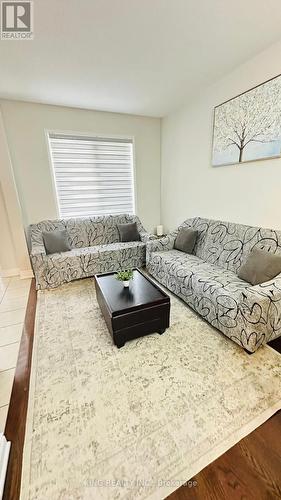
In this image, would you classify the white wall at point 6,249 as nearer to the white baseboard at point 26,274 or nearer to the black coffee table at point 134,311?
the white baseboard at point 26,274

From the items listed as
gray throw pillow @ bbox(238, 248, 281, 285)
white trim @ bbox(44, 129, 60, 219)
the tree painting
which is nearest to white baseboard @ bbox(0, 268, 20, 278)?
white trim @ bbox(44, 129, 60, 219)

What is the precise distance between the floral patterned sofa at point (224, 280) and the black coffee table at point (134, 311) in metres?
0.45

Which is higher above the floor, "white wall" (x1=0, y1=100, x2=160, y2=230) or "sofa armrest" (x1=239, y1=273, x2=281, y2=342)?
"white wall" (x1=0, y1=100, x2=160, y2=230)

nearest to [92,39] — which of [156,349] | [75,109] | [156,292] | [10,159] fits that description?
[75,109]

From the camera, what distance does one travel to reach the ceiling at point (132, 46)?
5.15 feet

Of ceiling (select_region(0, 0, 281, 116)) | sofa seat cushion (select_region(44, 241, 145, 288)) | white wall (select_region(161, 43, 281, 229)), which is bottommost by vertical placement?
sofa seat cushion (select_region(44, 241, 145, 288))

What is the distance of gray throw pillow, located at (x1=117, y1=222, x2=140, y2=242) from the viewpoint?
369 centimetres

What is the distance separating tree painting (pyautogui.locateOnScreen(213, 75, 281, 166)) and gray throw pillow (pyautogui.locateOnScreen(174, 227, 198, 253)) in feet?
→ 3.36

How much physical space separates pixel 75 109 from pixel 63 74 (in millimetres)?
1091

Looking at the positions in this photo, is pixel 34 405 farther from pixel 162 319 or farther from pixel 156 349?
pixel 162 319

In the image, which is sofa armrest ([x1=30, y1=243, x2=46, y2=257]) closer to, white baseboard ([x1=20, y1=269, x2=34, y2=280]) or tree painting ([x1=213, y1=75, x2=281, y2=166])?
white baseboard ([x1=20, y1=269, x2=34, y2=280])

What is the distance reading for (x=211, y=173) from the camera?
304cm

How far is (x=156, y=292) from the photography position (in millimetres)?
2080

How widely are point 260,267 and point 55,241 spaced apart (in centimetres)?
276
